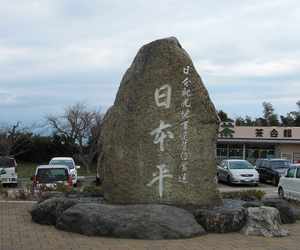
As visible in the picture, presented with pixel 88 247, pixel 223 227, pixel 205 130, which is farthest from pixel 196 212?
pixel 88 247

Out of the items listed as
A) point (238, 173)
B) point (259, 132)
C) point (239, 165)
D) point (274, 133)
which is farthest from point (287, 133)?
point (238, 173)

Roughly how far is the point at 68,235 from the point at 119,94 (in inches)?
145

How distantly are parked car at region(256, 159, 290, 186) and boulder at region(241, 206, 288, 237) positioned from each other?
23.9 m

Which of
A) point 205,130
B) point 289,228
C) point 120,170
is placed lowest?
point 289,228

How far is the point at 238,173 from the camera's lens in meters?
35.1

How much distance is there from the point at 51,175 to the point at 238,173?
14.8 meters

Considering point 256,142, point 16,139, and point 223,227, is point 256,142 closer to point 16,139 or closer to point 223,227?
point 16,139

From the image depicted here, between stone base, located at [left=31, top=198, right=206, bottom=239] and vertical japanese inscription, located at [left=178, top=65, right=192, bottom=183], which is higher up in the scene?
vertical japanese inscription, located at [left=178, top=65, right=192, bottom=183]

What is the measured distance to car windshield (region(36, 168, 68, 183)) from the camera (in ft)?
76.5

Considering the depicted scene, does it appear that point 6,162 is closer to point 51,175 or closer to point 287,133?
point 51,175

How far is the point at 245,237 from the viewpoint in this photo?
11336 millimetres

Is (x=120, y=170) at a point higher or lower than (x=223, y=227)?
higher

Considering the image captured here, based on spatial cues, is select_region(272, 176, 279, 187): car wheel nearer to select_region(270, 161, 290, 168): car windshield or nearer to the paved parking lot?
select_region(270, 161, 290, 168): car windshield

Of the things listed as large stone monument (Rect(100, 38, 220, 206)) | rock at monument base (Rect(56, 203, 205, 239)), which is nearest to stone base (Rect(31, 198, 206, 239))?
rock at monument base (Rect(56, 203, 205, 239))
